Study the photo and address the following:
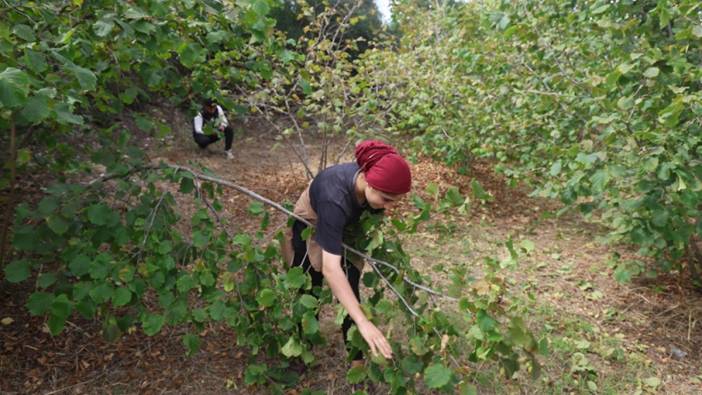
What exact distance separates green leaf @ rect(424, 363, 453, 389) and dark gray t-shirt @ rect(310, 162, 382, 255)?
1.83ft

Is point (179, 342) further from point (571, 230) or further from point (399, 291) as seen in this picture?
point (571, 230)

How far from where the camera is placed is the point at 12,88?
1.07m

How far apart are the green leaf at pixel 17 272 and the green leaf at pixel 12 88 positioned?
36.0 inches

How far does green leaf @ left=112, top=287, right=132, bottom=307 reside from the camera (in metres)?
1.62

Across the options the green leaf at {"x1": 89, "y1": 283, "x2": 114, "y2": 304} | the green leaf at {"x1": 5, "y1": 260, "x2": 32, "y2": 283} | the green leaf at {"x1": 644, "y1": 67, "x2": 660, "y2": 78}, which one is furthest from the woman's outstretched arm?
the green leaf at {"x1": 644, "y1": 67, "x2": 660, "y2": 78}

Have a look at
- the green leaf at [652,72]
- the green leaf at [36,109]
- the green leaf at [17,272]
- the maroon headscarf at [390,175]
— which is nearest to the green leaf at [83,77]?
the green leaf at [36,109]

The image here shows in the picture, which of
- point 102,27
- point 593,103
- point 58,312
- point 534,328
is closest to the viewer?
point 102,27

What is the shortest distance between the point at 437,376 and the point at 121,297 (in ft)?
3.83

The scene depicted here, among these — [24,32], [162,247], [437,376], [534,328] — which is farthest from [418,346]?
[534,328]

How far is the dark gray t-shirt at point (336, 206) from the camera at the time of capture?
174 centimetres

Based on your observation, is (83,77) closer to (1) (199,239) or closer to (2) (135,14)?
(2) (135,14)

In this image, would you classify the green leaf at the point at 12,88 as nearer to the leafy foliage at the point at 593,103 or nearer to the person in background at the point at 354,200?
the person in background at the point at 354,200

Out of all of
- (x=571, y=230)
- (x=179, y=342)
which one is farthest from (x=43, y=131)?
(x=571, y=230)

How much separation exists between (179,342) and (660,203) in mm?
3072
